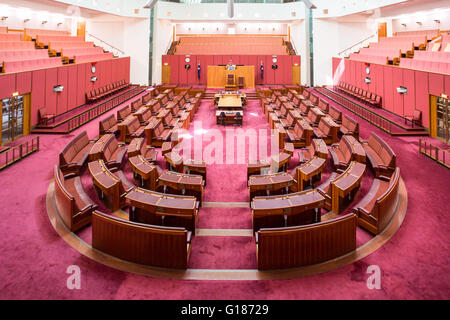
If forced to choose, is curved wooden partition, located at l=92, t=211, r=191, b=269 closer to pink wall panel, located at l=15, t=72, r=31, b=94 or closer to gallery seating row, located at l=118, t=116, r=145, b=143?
gallery seating row, located at l=118, t=116, r=145, b=143

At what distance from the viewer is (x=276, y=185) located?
20.8 feet

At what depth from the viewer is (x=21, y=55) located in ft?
41.2

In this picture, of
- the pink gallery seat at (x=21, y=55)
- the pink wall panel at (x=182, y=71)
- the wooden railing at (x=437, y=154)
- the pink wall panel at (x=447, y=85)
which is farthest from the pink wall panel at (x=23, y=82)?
the pink wall panel at (x=447, y=85)

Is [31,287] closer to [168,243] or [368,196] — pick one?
[168,243]

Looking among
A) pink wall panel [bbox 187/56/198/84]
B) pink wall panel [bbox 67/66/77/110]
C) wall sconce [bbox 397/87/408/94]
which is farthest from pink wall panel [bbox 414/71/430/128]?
pink wall panel [bbox 187/56/198/84]

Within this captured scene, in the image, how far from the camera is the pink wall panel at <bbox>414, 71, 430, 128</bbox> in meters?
11.0

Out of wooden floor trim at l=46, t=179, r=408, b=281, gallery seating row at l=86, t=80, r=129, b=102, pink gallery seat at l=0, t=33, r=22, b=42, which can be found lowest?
wooden floor trim at l=46, t=179, r=408, b=281

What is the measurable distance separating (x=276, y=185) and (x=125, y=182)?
3.49 m

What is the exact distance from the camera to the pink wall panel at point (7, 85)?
954 cm

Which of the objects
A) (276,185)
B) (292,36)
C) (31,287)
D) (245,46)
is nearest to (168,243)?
(31,287)

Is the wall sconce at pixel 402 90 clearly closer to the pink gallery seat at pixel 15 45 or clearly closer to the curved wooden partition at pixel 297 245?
the curved wooden partition at pixel 297 245

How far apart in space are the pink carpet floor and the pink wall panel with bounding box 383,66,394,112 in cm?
817

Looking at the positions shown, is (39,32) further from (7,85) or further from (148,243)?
(148,243)
